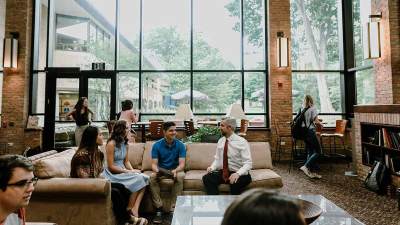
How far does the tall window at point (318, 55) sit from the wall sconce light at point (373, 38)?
251 centimetres

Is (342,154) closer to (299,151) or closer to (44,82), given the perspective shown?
(299,151)

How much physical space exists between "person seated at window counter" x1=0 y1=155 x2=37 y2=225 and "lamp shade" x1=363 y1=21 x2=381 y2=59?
6278 millimetres

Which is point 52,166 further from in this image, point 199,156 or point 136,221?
point 199,156

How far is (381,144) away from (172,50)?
5907 millimetres

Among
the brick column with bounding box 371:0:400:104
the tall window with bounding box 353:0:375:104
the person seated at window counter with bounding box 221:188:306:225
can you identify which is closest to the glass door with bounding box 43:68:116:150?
the brick column with bounding box 371:0:400:104

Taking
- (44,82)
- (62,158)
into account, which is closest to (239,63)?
(44,82)

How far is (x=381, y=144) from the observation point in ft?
15.6

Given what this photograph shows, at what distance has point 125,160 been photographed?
3.78 m

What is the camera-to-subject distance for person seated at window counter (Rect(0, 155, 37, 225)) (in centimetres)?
127

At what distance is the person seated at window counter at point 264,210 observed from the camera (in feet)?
1.88

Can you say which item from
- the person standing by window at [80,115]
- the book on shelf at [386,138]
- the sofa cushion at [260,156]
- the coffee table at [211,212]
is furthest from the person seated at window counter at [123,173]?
the book on shelf at [386,138]

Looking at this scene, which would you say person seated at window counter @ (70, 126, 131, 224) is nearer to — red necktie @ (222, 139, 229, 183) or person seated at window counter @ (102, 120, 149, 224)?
person seated at window counter @ (102, 120, 149, 224)

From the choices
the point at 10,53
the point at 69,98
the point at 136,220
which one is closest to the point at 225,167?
the point at 136,220

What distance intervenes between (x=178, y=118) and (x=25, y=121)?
442 centimetres
